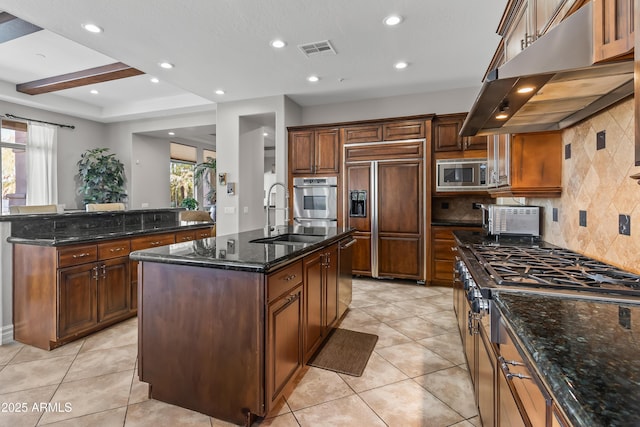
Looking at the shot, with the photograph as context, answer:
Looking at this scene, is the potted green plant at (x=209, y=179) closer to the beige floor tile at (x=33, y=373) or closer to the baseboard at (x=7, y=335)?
the baseboard at (x=7, y=335)

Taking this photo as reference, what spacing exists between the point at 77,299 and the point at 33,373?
0.59m

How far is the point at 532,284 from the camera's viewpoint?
1.23 meters

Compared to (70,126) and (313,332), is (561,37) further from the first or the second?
(70,126)

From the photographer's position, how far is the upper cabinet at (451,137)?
166 inches

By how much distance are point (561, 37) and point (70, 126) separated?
8.17m

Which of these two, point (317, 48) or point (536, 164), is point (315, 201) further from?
point (536, 164)

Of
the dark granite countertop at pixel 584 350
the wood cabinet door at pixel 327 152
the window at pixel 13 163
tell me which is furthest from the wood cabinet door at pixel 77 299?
the window at pixel 13 163

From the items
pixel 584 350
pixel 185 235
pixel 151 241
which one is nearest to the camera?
pixel 584 350

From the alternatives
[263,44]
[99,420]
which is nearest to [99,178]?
[263,44]

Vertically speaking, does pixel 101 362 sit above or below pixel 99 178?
below

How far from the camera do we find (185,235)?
368 centimetres

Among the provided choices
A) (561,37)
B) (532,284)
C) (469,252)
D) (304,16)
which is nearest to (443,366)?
(469,252)

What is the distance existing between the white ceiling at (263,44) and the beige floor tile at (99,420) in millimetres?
2966

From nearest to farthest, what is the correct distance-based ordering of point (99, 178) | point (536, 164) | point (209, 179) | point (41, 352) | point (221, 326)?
point (221, 326) → point (536, 164) → point (41, 352) → point (99, 178) → point (209, 179)
